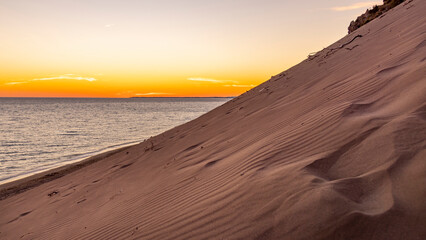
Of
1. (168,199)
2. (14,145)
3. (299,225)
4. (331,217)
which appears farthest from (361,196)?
(14,145)

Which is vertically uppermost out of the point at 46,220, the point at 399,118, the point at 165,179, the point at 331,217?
the point at 399,118

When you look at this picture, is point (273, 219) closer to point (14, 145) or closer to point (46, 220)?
point (46, 220)

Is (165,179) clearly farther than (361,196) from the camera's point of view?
Yes

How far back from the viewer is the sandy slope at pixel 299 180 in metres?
1.83

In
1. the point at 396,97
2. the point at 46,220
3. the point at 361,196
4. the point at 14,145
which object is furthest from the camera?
the point at 14,145

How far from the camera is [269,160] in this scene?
3.04 metres

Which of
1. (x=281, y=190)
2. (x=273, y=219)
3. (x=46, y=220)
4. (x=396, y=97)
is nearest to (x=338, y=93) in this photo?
(x=396, y=97)

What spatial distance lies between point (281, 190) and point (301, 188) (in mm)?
157

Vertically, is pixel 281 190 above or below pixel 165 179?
above

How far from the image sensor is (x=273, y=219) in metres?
Result: 1.99

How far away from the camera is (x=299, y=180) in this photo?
2262 mm

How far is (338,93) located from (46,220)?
16.6 feet

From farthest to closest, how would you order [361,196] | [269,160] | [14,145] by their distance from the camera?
1. [14,145]
2. [269,160]
3. [361,196]

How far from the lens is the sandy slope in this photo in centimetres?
183
